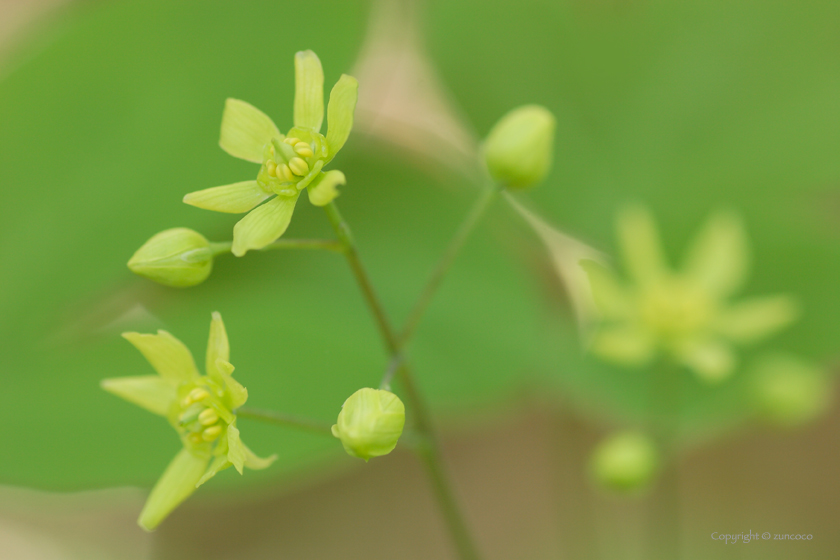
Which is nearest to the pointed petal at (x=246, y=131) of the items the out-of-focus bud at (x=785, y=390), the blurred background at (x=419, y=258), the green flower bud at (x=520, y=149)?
the green flower bud at (x=520, y=149)

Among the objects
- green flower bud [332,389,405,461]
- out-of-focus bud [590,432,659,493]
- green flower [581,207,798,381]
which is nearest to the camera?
green flower bud [332,389,405,461]

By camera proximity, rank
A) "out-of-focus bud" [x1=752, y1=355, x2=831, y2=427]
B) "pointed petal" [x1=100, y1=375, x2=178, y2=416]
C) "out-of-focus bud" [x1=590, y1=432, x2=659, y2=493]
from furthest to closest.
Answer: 1. "out-of-focus bud" [x1=752, y1=355, x2=831, y2=427]
2. "out-of-focus bud" [x1=590, y1=432, x2=659, y2=493]
3. "pointed petal" [x1=100, y1=375, x2=178, y2=416]

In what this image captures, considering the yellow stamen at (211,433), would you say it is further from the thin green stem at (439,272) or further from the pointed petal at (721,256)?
the pointed petal at (721,256)

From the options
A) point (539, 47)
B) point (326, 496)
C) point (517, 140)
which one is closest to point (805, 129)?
point (539, 47)

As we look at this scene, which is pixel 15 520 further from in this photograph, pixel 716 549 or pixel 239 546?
pixel 716 549

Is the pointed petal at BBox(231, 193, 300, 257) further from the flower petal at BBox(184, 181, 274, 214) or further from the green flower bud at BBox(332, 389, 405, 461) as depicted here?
the green flower bud at BBox(332, 389, 405, 461)

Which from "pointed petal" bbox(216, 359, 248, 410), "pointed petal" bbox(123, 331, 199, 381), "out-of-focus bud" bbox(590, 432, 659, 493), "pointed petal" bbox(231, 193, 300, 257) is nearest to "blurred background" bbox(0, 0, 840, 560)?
"out-of-focus bud" bbox(590, 432, 659, 493)
